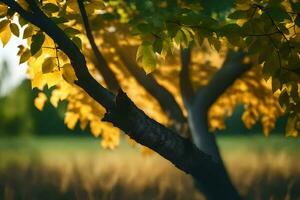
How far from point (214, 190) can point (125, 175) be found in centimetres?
466

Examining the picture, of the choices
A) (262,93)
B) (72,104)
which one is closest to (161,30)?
(72,104)

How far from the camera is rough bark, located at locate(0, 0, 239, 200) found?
9.97ft

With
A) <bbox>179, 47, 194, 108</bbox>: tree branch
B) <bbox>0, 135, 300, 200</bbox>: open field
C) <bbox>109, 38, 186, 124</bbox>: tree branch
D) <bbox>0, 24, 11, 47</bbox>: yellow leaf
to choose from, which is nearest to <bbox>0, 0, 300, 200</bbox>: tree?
<bbox>0, 24, 11, 47</bbox>: yellow leaf

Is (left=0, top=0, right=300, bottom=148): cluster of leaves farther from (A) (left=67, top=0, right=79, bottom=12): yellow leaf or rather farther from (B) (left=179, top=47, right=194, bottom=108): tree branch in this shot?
(B) (left=179, top=47, right=194, bottom=108): tree branch

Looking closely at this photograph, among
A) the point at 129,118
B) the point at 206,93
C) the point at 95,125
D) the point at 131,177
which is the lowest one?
the point at 131,177

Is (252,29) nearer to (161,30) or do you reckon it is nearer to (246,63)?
(161,30)

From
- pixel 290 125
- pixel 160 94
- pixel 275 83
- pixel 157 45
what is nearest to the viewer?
pixel 157 45

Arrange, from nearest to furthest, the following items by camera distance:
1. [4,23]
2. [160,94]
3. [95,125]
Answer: [4,23] → [160,94] → [95,125]

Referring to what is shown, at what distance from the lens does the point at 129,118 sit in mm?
3420

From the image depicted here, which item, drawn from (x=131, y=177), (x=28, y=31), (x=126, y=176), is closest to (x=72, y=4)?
(x=28, y=31)

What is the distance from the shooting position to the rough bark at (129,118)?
3.04 m

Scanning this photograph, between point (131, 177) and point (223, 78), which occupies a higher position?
point (223, 78)

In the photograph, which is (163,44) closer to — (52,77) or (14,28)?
(52,77)

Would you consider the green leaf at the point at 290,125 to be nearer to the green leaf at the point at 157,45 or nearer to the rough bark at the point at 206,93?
the green leaf at the point at 157,45
